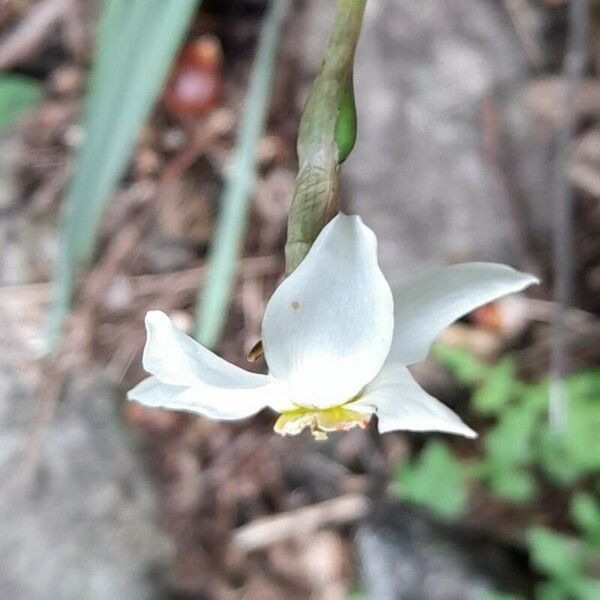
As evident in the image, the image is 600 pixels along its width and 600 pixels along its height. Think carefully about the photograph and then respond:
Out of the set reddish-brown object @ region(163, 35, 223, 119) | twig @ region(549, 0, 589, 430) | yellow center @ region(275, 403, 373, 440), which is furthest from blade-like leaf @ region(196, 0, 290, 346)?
yellow center @ region(275, 403, 373, 440)

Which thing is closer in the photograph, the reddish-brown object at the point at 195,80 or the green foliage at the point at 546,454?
the green foliage at the point at 546,454

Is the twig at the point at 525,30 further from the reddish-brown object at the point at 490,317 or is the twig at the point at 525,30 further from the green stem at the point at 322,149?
the green stem at the point at 322,149

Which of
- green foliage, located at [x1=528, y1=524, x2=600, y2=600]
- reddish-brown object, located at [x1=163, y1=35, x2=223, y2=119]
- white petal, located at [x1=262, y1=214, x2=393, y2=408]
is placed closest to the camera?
white petal, located at [x1=262, y1=214, x2=393, y2=408]

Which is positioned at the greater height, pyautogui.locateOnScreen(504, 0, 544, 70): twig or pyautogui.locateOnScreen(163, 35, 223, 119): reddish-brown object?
pyautogui.locateOnScreen(504, 0, 544, 70): twig

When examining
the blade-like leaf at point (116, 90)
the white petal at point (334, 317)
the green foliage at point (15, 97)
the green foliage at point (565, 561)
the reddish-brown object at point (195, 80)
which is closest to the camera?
the white petal at point (334, 317)

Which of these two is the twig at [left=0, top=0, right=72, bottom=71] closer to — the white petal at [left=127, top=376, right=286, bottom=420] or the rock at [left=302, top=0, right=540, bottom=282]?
the rock at [left=302, top=0, right=540, bottom=282]

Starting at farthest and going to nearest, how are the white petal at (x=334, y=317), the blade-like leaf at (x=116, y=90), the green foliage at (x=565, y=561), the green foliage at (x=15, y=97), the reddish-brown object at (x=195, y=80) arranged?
the reddish-brown object at (x=195, y=80) < the green foliage at (x=15, y=97) < the green foliage at (x=565, y=561) < the blade-like leaf at (x=116, y=90) < the white petal at (x=334, y=317)

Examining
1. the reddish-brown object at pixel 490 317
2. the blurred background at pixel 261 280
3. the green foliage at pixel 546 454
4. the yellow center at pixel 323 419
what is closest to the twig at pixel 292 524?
the blurred background at pixel 261 280

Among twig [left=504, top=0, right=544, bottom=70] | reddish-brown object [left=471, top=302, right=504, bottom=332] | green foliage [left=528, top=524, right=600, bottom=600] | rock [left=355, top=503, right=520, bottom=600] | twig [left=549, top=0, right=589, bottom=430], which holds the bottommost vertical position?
rock [left=355, top=503, right=520, bottom=600]

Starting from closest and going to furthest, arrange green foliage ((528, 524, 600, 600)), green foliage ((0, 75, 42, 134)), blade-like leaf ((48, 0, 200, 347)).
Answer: blade-like leaf ((48, 0, 200, 347)), green foliage ((528, 524, 600, 600)), green foliage ((0, 75, 42, 134))
